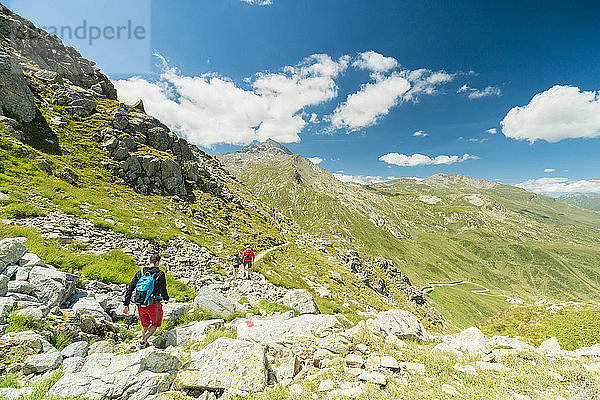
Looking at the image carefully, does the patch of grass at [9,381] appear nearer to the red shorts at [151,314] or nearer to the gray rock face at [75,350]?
the gray rock face at [75,350]

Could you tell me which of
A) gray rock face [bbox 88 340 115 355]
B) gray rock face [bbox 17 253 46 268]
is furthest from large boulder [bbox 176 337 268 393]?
gray rock face [bbox 17 253 46 268]

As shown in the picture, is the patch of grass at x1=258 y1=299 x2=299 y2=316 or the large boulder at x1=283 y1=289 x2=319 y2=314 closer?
the patch of grass at x1=258 y1=299 x2=299 y2=316

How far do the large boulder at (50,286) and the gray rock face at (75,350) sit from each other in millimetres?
2415

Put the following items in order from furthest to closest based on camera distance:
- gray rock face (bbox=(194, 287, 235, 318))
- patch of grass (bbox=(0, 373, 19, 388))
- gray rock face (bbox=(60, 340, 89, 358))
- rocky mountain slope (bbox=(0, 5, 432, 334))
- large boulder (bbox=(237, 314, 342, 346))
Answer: rocky mountain slope (bbox=(0, 5, 432, 334)) < gray rock face (bbox=(194, 287, 235, 318)) < large boulder (bbox=(237, 314, 342, 346)) < gray rock face (bbox=(60, 340, 89, 358)) < patch of grass (bbox=(0, 373, 19, 388))

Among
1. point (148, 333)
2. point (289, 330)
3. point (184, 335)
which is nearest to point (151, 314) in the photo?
point (148, 333)

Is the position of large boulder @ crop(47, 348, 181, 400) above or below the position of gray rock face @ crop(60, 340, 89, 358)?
below

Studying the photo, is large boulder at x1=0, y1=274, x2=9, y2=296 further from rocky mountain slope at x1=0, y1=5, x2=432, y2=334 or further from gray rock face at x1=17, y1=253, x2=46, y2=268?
rocky mountain slope at x1=0, y1=5, x2=432, y2=334

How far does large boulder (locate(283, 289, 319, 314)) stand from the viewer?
18.0 meters

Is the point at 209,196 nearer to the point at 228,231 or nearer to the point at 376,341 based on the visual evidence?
the point at 228,231

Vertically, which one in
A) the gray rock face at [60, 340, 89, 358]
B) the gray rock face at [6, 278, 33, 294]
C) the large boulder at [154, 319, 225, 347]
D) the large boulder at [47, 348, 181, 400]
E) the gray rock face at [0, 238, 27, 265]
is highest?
the gray rock face at [0, 238, 27, 265]

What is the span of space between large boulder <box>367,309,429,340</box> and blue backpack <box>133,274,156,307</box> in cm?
999

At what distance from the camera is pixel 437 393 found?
20.5 feet

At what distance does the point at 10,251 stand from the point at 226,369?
9.76m

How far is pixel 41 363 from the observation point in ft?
Result: 17.3
